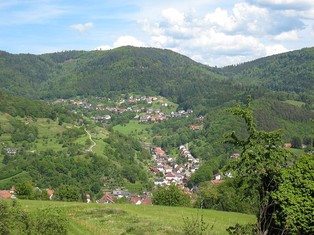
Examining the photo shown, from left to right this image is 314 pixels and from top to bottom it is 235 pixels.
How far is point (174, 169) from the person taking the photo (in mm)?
182000

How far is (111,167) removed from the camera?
149 metres

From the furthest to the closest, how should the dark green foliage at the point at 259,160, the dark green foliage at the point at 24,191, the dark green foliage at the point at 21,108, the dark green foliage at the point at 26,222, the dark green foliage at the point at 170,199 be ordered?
the dark green foliage at the point at 21,108 < the dark green foliage at the point at 170,199 < the dark green foliage at the point at 24,191 < the dark green foliage at the point at 26,222 < the dark green foliage at the point at 259,160

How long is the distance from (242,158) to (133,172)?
456ft

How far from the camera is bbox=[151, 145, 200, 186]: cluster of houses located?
157000 millimetres

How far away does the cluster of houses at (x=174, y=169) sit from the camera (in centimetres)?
15700

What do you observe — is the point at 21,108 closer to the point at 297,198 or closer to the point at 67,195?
the point at 67,195

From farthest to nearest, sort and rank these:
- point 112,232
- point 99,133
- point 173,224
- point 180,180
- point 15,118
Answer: point 99,133 < point 15,118 < point 180,180 < point 173,224 < point 112,232

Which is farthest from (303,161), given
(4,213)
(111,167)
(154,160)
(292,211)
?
(154,160)

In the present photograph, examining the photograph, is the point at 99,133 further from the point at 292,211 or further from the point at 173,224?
the point at 292,211

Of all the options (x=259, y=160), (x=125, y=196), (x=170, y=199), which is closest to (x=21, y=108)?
(x=125, y=196)

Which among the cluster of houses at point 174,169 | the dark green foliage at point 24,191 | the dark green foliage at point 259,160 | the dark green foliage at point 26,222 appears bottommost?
the cluster of houses at point 174,169

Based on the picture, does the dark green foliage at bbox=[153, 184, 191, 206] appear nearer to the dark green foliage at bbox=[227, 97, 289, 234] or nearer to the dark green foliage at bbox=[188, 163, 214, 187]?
the dark green foliage at bbox=[227, 97, 289, 234]

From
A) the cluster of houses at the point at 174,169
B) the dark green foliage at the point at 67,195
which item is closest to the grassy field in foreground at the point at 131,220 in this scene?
the dark green foliage at the point at 67,195

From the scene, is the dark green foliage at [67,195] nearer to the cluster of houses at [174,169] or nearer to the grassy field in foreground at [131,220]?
the grassy field in foreground at [131,220]
